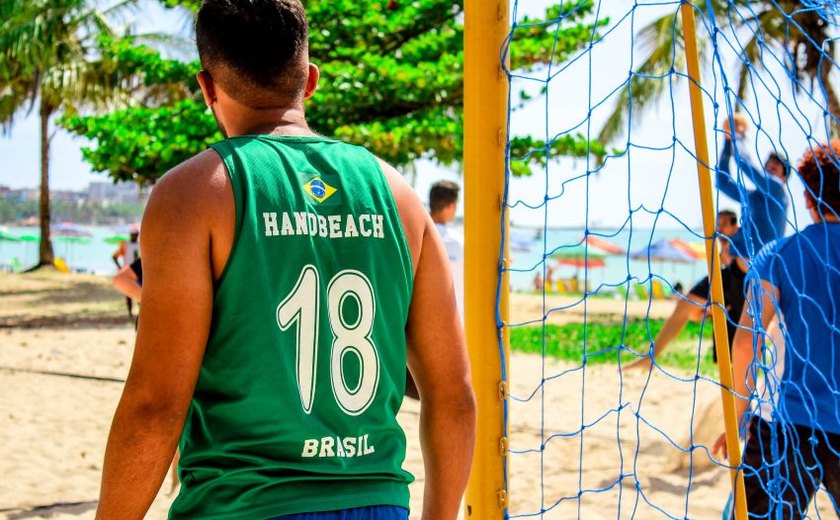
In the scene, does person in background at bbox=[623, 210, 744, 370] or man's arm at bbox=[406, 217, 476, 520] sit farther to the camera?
person in background at bbox=[623, 210, 744, 370]

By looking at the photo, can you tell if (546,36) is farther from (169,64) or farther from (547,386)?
(547,386)

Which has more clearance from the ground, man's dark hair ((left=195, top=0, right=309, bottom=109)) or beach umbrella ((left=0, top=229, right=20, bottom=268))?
beach umbrella ((left=0, top=229, right=20, bottom=268))

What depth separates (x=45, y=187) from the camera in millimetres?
22812

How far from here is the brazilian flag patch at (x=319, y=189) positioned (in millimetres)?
1306

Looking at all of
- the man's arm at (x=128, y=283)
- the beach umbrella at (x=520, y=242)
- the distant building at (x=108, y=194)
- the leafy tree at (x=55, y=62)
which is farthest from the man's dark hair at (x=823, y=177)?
the distant building at (x=108, y=194)

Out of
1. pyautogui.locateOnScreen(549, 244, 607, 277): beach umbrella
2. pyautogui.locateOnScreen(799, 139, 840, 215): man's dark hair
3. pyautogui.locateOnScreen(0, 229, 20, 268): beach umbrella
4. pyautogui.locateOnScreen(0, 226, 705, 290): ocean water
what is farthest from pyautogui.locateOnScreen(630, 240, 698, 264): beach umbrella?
pyautogui.locateOnScreen(799, 139, 840, 215): man's dark hair

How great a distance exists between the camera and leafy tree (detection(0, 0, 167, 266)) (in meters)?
21.7

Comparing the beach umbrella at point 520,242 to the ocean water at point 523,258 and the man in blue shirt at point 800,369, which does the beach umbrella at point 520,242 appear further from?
the man in blue shirt at point 800,369

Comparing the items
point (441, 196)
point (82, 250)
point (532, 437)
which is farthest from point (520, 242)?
point (441, 196)

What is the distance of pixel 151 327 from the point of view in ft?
3.95

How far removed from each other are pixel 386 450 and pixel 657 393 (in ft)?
24.0

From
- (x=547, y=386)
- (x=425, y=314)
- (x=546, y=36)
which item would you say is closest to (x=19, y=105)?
(x=546, y=36)

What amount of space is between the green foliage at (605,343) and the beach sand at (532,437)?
0.69 metres

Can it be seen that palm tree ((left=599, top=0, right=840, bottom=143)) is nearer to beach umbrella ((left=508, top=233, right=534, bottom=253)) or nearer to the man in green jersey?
the man in green jersey
